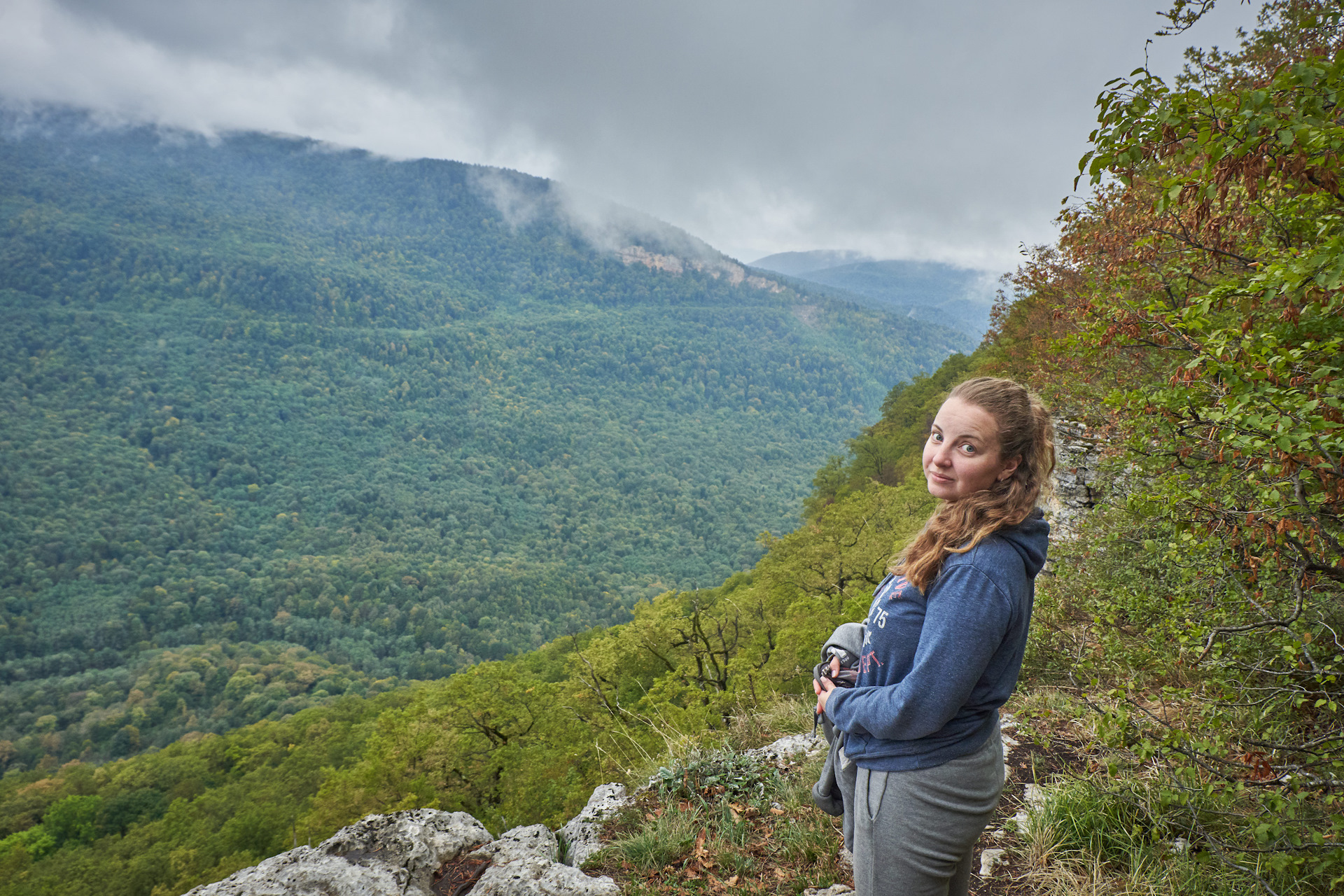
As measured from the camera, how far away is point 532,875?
361cm

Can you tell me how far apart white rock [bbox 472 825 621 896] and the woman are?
7.34 feet

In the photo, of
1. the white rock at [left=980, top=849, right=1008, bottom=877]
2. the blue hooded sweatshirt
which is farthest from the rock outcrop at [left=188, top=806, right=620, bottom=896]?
the blue hooded sweatshirt

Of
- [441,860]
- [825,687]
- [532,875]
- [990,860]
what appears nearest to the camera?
[825,687]

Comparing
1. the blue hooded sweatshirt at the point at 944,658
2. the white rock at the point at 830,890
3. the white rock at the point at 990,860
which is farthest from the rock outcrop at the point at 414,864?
the blue hooded sweatshirt at the point at 944,658

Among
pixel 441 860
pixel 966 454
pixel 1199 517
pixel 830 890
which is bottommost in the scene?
pixel 441 860

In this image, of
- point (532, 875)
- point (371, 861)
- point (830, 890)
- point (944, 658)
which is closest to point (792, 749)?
point (830, 890)

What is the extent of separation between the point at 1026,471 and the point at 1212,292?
4.50 feet

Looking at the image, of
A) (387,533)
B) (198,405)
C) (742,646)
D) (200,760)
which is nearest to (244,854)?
(200,760)

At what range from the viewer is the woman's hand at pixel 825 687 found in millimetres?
1934

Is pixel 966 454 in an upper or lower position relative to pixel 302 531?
upper

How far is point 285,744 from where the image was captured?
39.4 meters

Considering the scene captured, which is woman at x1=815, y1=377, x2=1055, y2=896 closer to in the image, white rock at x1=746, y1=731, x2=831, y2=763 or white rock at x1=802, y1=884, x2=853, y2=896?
white rock at x1=802, y1=884, x2=853, y2=896

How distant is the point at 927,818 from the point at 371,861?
12.9 feet

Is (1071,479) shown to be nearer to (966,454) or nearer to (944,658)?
(966,454)
